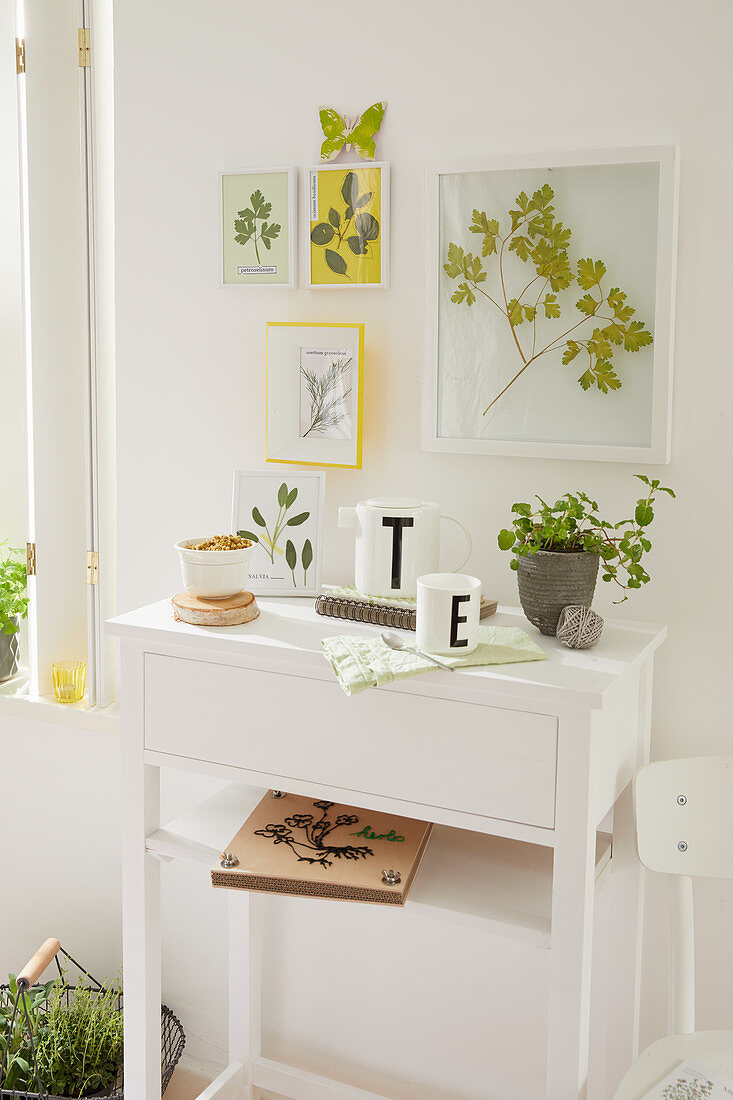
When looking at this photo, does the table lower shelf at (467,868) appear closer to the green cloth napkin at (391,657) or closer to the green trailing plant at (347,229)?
the green cloth napkin at (391,657)

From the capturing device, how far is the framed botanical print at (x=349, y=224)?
162 centimetres

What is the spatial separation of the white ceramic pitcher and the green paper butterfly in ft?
1.90

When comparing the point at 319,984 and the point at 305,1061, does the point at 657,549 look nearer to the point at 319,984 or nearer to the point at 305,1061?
the point at 319,984

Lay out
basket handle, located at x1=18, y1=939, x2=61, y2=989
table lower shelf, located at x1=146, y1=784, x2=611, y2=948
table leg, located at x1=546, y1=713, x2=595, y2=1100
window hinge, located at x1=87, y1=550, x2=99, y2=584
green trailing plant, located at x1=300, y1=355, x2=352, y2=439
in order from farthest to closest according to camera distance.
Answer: window hinge, located at x1=87, y1=550, x2=99, y2=584 → green trailing plant, located at x1=300, y1=355, x2=352, y2=439 → basket handle, located at x1=18, y1=939, x2=61, y2=989 → table lower shelf, located at x1=146, y1=784, x2=611, y2=948 → table leg, located at x1=546, y1=713, x2=595, y2=1100

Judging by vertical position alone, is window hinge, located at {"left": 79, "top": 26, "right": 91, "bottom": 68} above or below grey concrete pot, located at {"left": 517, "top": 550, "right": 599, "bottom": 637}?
above

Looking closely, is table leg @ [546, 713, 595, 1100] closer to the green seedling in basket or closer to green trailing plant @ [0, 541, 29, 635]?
the green seedling in basket

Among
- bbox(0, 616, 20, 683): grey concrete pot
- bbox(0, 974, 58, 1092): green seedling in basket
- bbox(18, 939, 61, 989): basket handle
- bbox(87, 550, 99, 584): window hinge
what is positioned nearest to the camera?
bbox(18, 939, 61, 989): basket handle

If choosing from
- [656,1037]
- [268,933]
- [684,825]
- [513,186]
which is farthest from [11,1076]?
[513,186]

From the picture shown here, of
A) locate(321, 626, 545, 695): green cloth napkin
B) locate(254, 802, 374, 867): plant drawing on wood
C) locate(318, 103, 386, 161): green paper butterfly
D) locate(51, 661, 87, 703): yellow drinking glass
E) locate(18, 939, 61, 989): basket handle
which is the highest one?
locate(318, 103, 386, 161): green paper butterfly

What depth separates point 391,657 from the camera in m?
→ 1.27

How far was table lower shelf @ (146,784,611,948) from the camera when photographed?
130cm

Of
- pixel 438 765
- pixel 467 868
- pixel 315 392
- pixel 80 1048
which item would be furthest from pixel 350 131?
pixel 80 1048

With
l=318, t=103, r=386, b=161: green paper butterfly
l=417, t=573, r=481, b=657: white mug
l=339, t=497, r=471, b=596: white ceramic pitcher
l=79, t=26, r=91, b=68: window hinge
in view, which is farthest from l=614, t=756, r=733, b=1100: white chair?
l=79, t=26, r=91, b=68: window hinge

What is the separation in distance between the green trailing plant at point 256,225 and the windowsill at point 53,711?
951 mm
